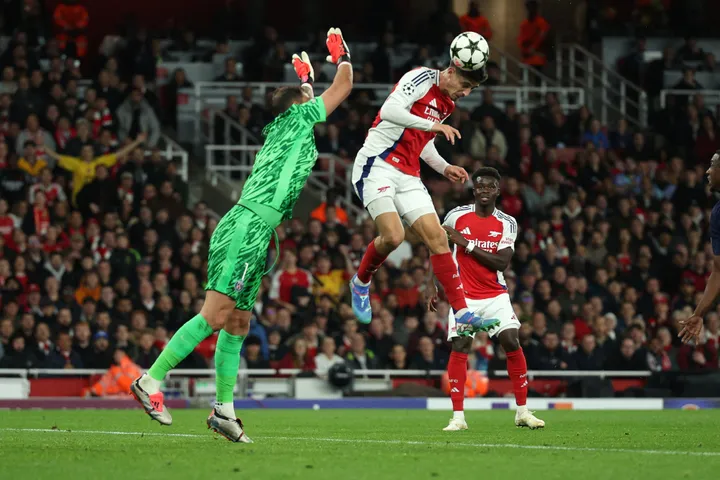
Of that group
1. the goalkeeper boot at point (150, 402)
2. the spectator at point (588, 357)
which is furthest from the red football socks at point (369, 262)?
the spectator at point (588, 357)

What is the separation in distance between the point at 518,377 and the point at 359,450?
4091mm

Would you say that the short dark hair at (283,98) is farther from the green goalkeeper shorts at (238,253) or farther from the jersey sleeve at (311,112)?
the green goalkeeper shorts at (238,253)

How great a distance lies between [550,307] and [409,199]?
1047cm

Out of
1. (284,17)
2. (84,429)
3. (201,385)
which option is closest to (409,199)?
(84,429)

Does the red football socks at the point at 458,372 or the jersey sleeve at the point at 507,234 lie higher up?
the jersey sleeve at the point at 507,234

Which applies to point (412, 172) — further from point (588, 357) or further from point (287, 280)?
point (588, 357)

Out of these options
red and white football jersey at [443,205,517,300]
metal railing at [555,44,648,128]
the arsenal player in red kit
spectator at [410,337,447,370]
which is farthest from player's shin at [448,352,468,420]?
metal railing at [555,44,648,128]

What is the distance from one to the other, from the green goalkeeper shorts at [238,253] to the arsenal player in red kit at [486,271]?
11.8 feet

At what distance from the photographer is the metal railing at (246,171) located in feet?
78.1

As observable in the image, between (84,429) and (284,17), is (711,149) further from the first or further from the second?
(84,429)

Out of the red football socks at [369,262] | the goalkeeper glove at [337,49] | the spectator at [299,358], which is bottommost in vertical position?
the spectator at [299,358]

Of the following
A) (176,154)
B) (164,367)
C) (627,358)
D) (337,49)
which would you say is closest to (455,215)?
(337,49)

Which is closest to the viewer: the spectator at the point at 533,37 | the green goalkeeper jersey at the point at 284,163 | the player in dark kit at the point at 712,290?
the green goalkeeper jersey at the point at 284,163

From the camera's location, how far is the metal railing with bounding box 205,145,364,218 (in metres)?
23.8
